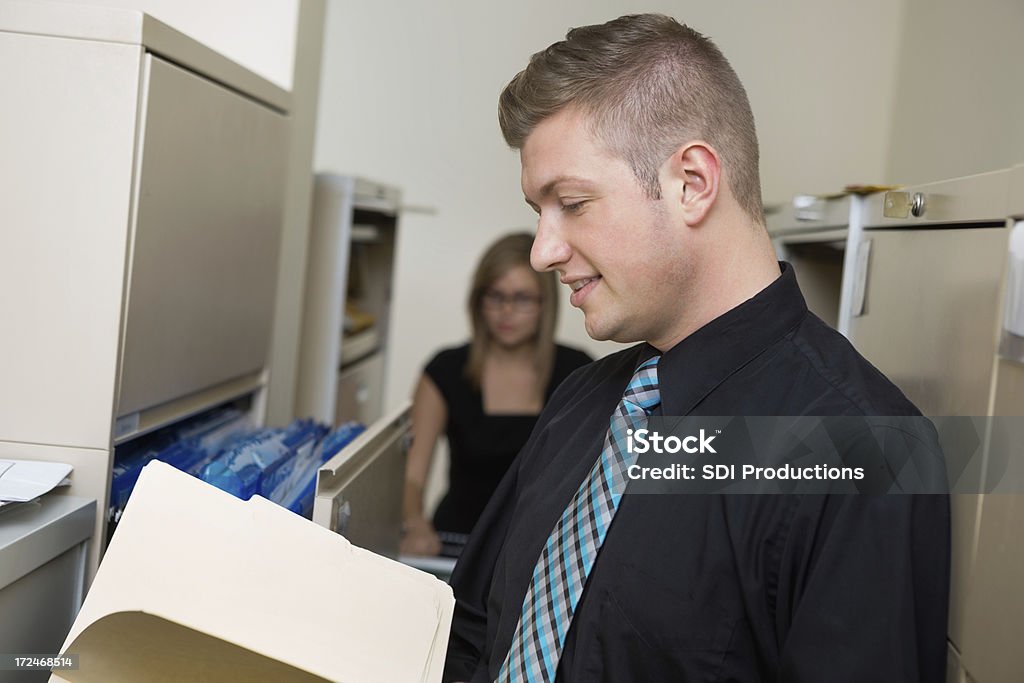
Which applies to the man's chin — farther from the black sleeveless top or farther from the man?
the black sleeveless top

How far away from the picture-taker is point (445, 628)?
0.92 meters

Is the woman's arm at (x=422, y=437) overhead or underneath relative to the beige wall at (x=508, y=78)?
underneath

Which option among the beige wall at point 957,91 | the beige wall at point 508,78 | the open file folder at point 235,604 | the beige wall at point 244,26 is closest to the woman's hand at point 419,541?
the beige wall at point 508,78

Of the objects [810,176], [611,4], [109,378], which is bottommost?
[109,378]

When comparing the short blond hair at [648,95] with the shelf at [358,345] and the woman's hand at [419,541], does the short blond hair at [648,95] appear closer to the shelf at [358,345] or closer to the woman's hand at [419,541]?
the shelf at [358,345]

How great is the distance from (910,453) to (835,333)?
6.1 inches

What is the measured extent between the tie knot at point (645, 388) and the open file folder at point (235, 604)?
0.28 m

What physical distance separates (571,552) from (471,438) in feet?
5.50

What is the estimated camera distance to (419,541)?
7.86 ft

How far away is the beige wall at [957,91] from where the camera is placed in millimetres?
1206

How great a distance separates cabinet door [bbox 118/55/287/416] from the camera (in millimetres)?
1157

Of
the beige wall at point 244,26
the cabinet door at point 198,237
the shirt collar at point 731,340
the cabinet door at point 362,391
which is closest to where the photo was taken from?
the shirt collar at point 731,340

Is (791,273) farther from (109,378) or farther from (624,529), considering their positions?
(109,378)

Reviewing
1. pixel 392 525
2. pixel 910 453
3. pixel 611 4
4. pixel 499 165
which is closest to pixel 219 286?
pixel 392 525
